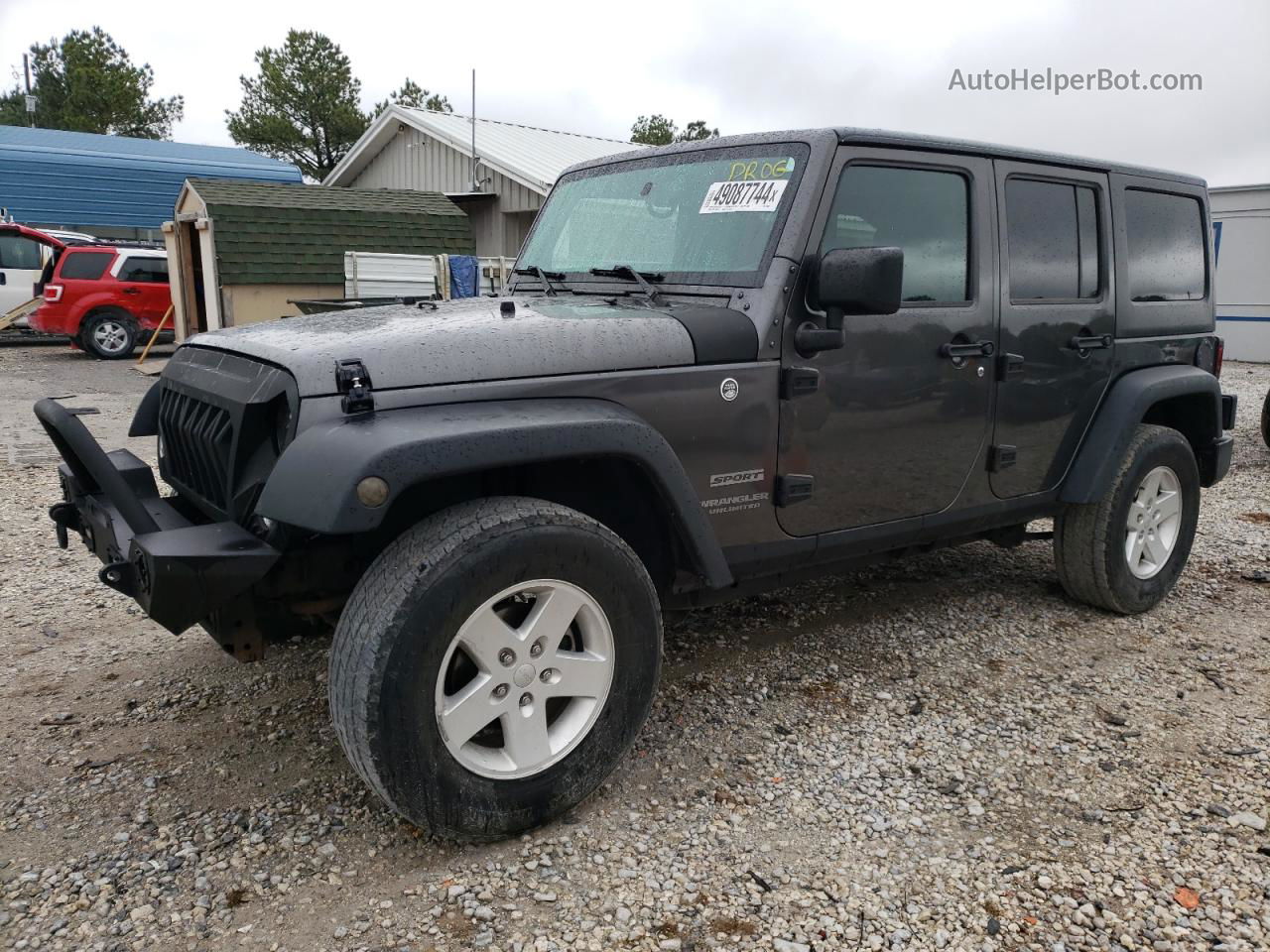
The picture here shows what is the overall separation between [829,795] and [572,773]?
0.80 meters

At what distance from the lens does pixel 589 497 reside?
2.89 meters

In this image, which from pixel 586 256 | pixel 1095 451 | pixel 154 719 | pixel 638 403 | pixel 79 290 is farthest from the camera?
pixel 79 290

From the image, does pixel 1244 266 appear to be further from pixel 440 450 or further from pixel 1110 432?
pixel 440 450

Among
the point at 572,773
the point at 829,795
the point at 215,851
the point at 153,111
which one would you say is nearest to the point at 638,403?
the point at 572,773

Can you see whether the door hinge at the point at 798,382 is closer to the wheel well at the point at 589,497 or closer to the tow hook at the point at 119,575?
the wheel well at the point at 589,497

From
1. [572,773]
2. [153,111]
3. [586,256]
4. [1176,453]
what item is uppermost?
[153,111]

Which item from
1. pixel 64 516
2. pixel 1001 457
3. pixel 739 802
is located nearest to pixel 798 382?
pixel 1001 457

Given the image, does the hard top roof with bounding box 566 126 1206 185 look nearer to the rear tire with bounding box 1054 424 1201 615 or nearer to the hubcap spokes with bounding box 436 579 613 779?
the rear tire with bounding box 1054 424 1201 615

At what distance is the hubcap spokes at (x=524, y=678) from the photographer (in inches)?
94.0

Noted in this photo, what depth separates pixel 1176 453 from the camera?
431 cm

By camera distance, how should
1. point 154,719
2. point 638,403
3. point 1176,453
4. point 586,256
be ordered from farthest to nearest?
point 1176,453, point 586,256, point 154,719, point 638,403

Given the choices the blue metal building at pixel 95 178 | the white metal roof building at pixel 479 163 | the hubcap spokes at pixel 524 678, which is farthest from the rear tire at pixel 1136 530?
the blue metal building at pixel 95 178

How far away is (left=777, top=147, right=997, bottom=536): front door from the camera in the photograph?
307cm

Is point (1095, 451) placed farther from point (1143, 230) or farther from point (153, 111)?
point (153, 111)
